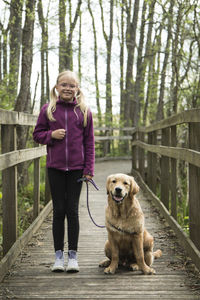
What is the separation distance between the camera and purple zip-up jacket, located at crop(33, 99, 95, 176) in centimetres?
386

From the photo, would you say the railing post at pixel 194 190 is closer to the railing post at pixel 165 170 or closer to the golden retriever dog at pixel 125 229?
the golden retriever dog at pixel 125 229

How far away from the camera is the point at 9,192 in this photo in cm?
397

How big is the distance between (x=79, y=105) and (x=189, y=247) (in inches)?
70.4

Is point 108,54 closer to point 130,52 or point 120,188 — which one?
point 130,52

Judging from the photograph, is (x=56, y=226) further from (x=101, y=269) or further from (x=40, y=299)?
(x=40, y=299)

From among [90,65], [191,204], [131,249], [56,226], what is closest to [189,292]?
[131,249]

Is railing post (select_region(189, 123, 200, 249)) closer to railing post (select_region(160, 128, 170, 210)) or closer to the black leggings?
the black leggings

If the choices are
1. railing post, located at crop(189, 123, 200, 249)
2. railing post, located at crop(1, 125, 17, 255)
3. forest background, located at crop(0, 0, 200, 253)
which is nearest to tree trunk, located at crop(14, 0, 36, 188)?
forest background, located at crop(0, 0, 200, 253)

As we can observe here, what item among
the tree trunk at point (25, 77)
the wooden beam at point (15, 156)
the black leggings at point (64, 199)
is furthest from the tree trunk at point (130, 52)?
the black leggings at point (64, 199)

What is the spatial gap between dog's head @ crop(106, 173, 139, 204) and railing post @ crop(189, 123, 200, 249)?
1.90 feet

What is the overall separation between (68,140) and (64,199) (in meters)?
0.57

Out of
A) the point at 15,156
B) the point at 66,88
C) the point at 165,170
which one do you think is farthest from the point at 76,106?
the point at 165,170

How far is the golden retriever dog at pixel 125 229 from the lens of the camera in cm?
374

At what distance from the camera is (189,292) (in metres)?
3.29
